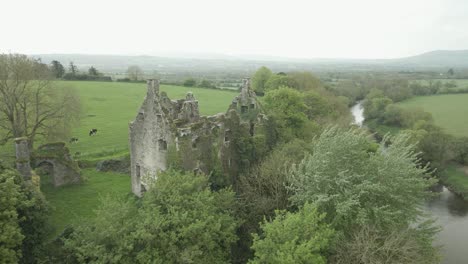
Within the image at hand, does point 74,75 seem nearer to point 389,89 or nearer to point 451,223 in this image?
point 389,89

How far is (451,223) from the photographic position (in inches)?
1526

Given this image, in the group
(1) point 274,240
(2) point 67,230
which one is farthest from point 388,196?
(2) point 67,230

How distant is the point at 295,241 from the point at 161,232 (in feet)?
22.1

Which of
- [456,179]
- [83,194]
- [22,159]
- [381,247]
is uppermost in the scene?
[22,159]

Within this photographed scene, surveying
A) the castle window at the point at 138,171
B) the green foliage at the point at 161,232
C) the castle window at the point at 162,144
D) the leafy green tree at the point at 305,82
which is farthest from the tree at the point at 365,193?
the leafy green tree at the point at 305,82

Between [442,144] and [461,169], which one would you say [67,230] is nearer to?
[442,144]

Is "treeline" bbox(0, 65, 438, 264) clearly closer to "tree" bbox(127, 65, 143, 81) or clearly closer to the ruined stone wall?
the ruined stone wall

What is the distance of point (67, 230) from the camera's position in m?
23.1

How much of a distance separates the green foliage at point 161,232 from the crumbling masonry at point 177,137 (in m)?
4.59

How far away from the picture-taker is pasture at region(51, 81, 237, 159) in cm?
4756

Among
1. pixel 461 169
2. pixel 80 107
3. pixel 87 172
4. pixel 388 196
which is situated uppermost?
pixel 80 107

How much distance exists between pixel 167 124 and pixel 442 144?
1661 inches

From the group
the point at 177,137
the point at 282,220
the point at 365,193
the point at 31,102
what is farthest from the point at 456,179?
the point at 31,102

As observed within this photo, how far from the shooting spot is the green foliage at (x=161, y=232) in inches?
728
